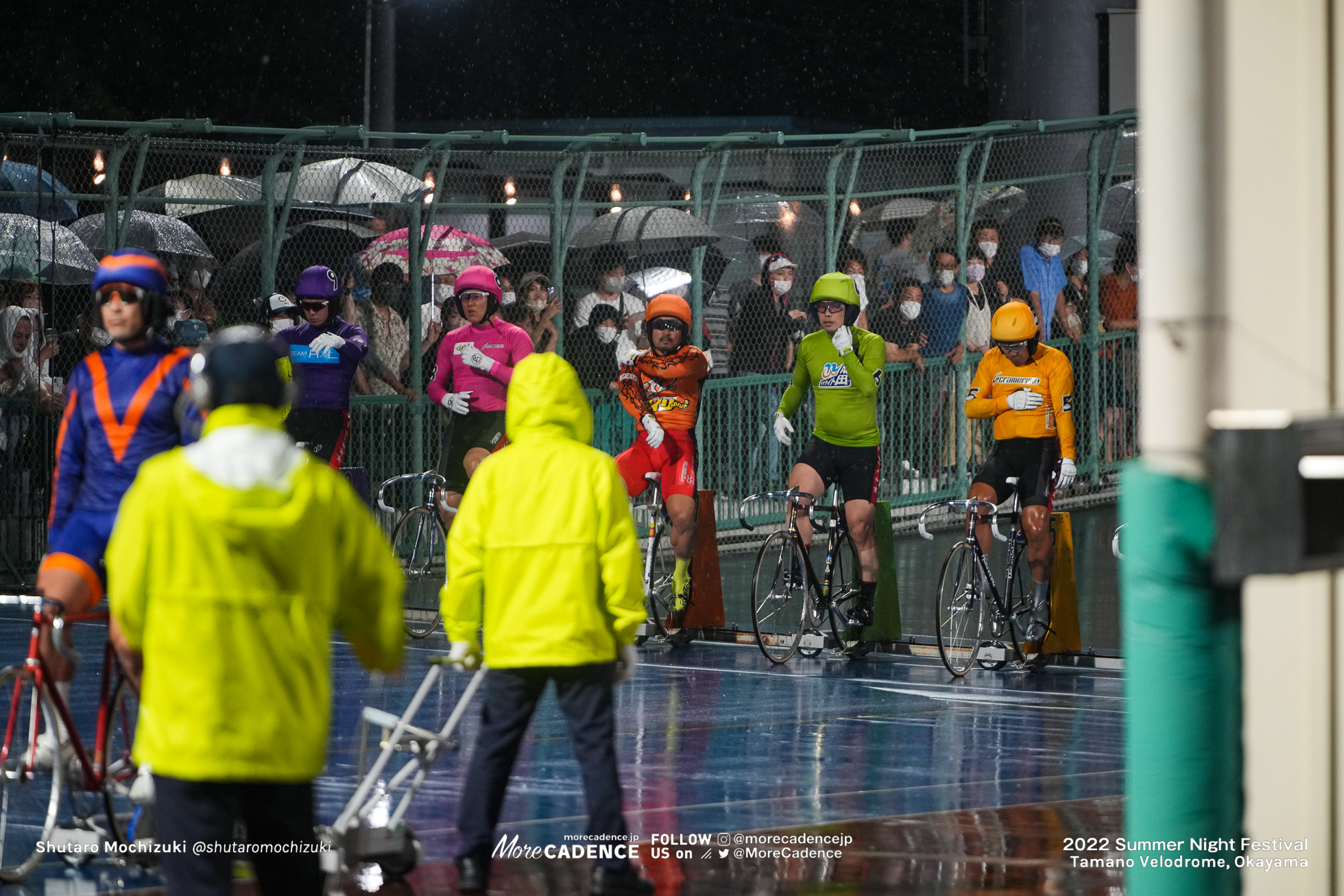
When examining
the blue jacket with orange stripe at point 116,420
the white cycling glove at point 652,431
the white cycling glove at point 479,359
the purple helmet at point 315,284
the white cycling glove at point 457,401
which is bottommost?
the blue jacket with orange stripe at point 116,420

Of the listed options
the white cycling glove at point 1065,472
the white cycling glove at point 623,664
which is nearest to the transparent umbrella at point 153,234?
the white cycling glove at point 1065,472

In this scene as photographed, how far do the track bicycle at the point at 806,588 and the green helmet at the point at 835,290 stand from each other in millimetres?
1229

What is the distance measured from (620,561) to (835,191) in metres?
11.6

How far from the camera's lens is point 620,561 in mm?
6539

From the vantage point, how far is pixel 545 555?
654 centimetres

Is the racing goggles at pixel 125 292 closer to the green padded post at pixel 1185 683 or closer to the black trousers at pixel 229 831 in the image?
the black trousers at pixel 229 831

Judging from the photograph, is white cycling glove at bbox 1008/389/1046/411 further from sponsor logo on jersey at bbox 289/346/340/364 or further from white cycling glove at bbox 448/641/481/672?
white cycling glove at bbox 448/641/481/672

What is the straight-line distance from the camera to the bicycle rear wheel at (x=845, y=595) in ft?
42.8

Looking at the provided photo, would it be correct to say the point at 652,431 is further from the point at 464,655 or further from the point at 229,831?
the point at 229,831

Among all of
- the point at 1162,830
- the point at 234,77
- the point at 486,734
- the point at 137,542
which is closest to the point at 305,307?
the point at 486,734

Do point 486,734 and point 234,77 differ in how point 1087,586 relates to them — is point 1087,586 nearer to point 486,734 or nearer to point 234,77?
point 486,734

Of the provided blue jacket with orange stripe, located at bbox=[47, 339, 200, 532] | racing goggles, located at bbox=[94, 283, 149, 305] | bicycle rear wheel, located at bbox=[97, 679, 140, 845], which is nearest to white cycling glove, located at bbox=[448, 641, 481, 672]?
bicycle rear wheel, located at bbox=[97, 679, 140, 845]

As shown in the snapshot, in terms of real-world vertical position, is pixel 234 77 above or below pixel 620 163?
above

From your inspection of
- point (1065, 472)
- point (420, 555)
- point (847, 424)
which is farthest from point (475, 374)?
point (1065, 472)
